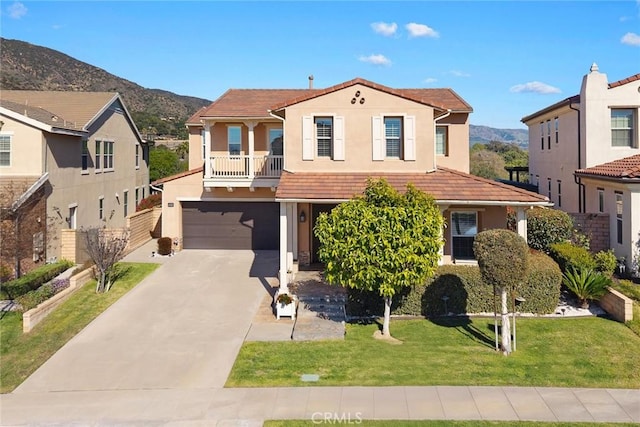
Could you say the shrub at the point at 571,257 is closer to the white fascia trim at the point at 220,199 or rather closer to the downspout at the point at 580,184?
the downspout at the point at 580,184

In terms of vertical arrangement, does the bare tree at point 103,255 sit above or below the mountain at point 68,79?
below

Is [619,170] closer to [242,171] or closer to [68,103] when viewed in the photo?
[242,171]

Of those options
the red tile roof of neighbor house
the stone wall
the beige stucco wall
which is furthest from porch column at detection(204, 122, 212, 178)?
the stone wall

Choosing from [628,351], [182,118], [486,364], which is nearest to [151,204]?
[486,364]

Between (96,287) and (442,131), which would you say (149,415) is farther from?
(442,131)

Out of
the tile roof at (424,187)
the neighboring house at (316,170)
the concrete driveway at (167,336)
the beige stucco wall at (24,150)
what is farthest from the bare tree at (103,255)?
the tile roof at (424,187)

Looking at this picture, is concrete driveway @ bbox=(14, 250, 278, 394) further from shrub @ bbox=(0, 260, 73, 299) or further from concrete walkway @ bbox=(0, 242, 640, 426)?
shrub @ bbox=(0, 260, 73, 299)

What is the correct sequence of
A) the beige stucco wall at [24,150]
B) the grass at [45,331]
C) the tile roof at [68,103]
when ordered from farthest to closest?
the tile roof at [68,103], the beige stucco wall at [24,150], the grass at [45,331]
